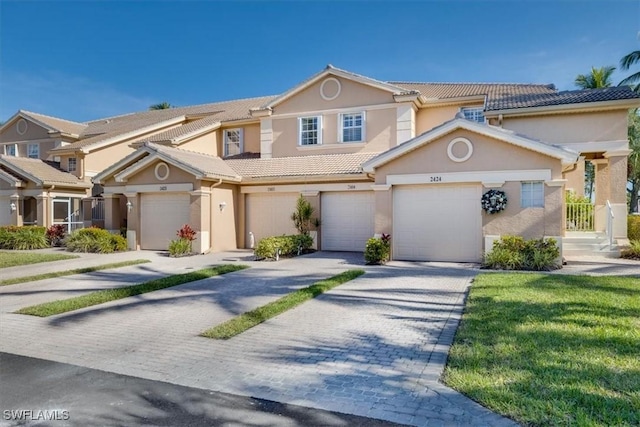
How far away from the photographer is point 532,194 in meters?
13.0

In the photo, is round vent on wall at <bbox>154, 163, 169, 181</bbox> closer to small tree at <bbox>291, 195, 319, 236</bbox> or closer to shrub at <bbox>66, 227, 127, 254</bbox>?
shrub at <bbox>66, 227, 127, 254</bbox>

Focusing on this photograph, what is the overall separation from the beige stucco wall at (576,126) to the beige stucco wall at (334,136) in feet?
17.1

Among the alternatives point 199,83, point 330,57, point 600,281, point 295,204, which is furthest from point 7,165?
point 600,281

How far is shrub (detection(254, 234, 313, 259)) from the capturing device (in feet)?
49.0

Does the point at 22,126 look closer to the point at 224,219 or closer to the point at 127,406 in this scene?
the point at 224,219

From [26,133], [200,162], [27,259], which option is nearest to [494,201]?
[200,162]

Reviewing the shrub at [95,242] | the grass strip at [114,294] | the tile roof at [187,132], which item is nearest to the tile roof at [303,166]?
the tile roof at [187,132]

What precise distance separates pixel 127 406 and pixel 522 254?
11.8 metres

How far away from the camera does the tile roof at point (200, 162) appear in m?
17.3

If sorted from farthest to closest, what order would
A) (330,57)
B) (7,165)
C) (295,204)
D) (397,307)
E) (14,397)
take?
(7,165)
(330,57)
(295,204)
(397,307)
(14,397)

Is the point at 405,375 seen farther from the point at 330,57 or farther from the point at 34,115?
the point at 34,115

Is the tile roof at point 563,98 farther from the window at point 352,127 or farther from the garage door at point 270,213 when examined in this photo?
the garage door at point 270,213

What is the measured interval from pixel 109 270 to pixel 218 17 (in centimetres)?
1060

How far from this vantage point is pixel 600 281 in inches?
395
